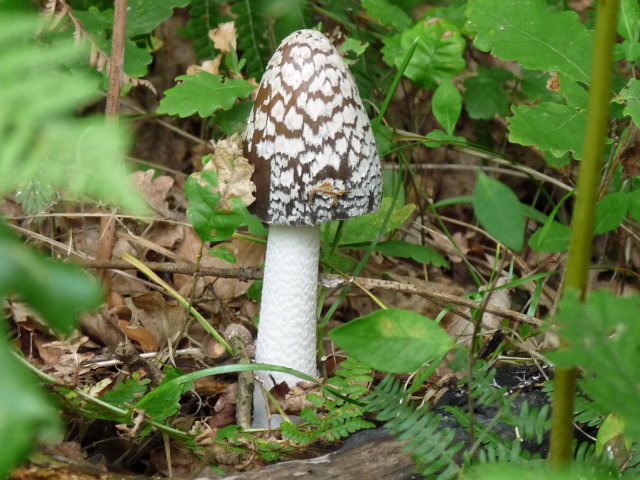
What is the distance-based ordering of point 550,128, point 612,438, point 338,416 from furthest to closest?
point 550,128
point 338,416
point 612,438

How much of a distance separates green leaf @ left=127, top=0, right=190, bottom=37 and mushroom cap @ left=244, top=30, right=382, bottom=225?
1.14m

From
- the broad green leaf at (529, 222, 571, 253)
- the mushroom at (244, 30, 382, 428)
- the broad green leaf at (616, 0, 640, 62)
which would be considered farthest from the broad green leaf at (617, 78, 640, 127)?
the mushroom at (244, 30, 382, 428)

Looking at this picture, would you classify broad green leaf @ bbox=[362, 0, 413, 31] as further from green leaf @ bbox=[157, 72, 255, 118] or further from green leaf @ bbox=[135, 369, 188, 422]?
green leaf @ bbox=[135, 369, 188, 422]

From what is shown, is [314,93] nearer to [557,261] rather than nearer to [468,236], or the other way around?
[557,261]

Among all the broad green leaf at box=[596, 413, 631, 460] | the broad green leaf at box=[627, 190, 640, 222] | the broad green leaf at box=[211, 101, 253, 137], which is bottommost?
the broad green leaf at box=[596, 413, 631, 460]

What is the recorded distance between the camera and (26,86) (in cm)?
106

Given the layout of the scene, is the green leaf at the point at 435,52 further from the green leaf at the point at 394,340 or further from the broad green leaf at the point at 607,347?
the broad green leaf at the point at 607,347

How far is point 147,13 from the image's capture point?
3736mm

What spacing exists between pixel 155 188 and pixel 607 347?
329cm

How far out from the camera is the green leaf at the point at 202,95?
129 inches

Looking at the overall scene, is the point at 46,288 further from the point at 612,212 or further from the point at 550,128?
the point at 612,212

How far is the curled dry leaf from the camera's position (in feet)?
9.00

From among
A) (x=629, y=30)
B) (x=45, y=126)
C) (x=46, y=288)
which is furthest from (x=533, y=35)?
(x=46, y=288)

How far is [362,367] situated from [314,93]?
3.21 ft
